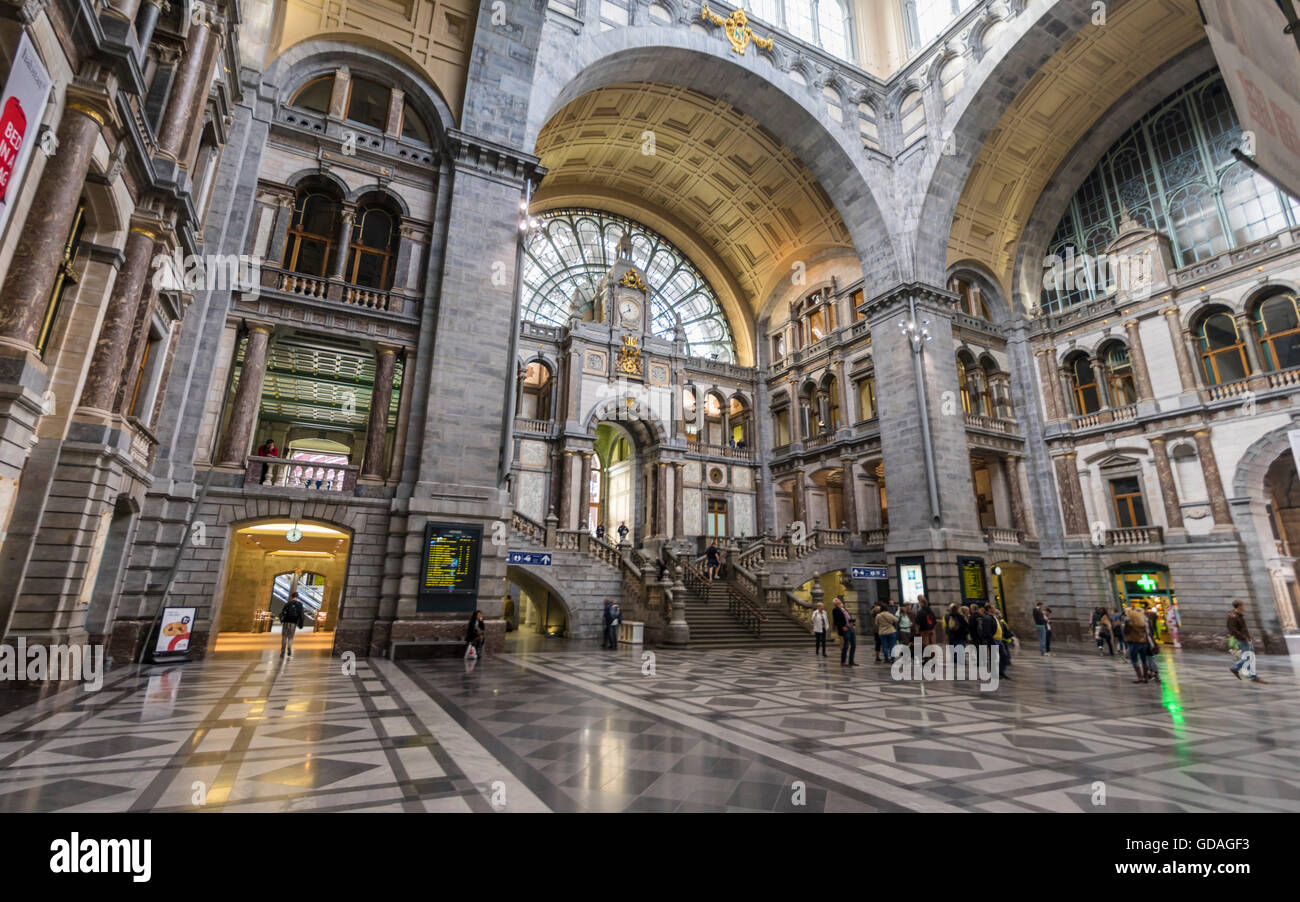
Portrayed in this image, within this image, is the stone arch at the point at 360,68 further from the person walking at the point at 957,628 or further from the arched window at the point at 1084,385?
the arched window at the point at 1084,385

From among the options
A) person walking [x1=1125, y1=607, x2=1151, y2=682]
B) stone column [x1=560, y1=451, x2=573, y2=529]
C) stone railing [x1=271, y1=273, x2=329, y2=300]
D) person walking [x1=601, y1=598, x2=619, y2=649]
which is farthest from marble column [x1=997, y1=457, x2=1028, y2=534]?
stone railing [x1=271, y1=273, x2=329, y2=300]

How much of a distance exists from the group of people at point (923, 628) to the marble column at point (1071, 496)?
11.7 meters

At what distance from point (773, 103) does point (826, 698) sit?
21420 mm

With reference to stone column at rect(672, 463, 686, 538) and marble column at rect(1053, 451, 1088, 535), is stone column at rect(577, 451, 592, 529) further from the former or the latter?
marble column at rect(1053, 451, 1088, 535)

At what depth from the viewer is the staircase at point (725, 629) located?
17.1 meters

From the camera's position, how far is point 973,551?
63.5ft

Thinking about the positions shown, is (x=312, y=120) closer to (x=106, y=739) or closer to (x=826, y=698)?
(x=106, y=739)

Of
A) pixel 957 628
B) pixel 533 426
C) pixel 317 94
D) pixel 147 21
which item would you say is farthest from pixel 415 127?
pixel 957 628

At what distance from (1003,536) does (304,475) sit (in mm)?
23029

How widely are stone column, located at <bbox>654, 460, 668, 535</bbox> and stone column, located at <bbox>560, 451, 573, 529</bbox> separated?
4286 millimetres

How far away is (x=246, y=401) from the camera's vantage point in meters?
13.5

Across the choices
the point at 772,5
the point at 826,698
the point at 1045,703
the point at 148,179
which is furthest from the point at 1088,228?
the point at 148,179

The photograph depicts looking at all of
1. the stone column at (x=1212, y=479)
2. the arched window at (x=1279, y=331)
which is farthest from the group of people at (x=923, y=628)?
the arched window at (x=1279, y=331)

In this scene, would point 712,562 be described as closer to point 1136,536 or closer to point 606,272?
point 1136,536
